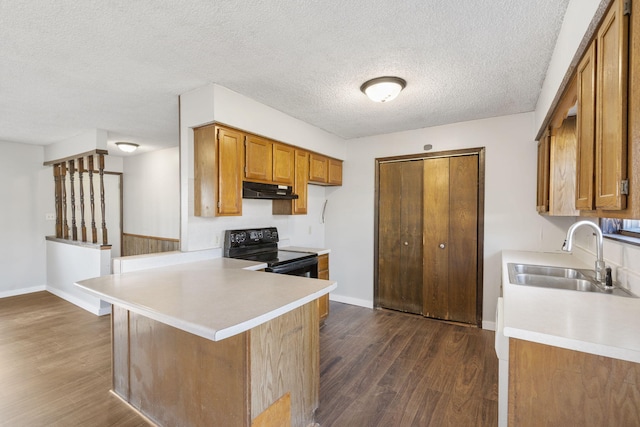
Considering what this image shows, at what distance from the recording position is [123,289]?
1.75 meters

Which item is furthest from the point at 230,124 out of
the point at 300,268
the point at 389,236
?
the point at 389,236

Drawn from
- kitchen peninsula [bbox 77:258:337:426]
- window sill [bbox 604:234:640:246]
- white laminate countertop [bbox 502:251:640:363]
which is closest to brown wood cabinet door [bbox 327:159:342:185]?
kitchen peninsula [bbox 77:258:337:426]

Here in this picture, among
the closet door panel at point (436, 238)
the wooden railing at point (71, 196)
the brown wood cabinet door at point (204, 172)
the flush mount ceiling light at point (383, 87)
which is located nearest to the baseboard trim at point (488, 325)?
the closet door panel at point (436, 238)

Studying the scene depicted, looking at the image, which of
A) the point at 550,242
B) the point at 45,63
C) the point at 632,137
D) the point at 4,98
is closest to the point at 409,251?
the point at 550,242

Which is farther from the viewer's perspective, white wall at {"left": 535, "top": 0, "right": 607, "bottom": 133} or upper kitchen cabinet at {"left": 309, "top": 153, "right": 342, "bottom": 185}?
upper kitchen cabinet at {"left": 309, "top": 153, "right": 342, "bottom": 185}

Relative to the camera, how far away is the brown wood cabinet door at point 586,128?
4.21ft

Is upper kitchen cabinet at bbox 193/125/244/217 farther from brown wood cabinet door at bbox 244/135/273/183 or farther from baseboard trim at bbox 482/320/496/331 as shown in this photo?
baseboard trim at bbox 482/320/496/331

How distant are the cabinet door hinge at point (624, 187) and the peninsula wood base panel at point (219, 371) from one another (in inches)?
61.1

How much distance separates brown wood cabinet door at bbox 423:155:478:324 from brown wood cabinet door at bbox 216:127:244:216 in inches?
91.2

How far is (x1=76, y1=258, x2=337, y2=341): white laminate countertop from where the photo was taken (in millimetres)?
1269

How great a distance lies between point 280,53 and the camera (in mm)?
2006

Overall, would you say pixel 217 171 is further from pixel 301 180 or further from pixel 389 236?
pixel 389 236

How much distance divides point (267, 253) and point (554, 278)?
2.63 meters

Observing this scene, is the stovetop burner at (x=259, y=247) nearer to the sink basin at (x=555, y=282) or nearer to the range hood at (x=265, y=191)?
the range hood at (x=265, y=191)
